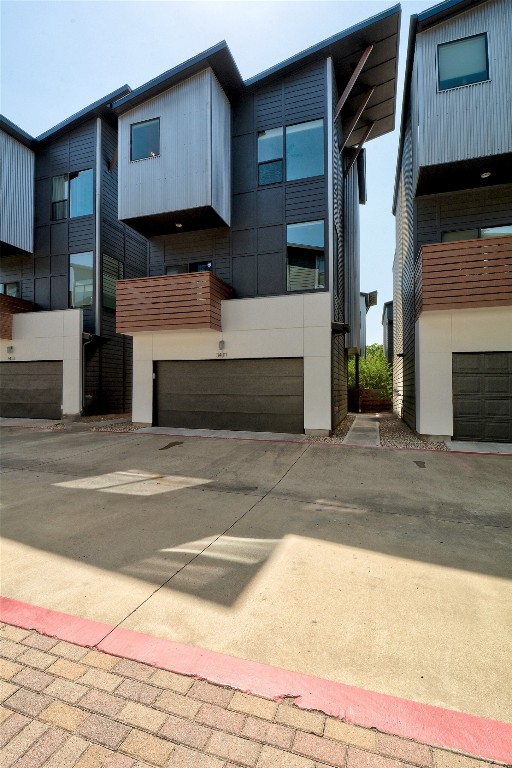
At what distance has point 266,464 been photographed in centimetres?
700

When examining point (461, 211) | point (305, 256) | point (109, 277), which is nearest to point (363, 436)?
point (305, 256)

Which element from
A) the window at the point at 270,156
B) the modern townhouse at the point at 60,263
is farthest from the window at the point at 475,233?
the modern townhouse at the point at 60,263

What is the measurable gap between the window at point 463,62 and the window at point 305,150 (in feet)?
10.7

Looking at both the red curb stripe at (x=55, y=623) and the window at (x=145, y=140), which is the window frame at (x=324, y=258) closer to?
the window at (x=145, y=140)

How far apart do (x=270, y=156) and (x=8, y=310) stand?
1143cm

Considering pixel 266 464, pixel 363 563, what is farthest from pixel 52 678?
pixel 266 464

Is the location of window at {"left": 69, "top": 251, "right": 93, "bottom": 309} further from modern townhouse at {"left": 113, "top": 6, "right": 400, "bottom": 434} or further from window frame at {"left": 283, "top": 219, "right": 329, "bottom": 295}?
window frame at {"left": 283, "top": 219, "right": 329, "bottom": 295}

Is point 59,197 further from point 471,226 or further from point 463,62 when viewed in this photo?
point 471,226

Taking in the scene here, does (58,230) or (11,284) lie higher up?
(58,230)

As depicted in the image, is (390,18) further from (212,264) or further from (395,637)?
(395,637)

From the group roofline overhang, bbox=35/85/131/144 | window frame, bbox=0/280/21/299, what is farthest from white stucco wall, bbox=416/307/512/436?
window frame, bbox=0/280/21/299

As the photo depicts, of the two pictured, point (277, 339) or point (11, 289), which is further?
point (11, 289)

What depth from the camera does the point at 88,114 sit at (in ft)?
Answer: 45.5

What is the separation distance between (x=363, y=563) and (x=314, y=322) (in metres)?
7.91
